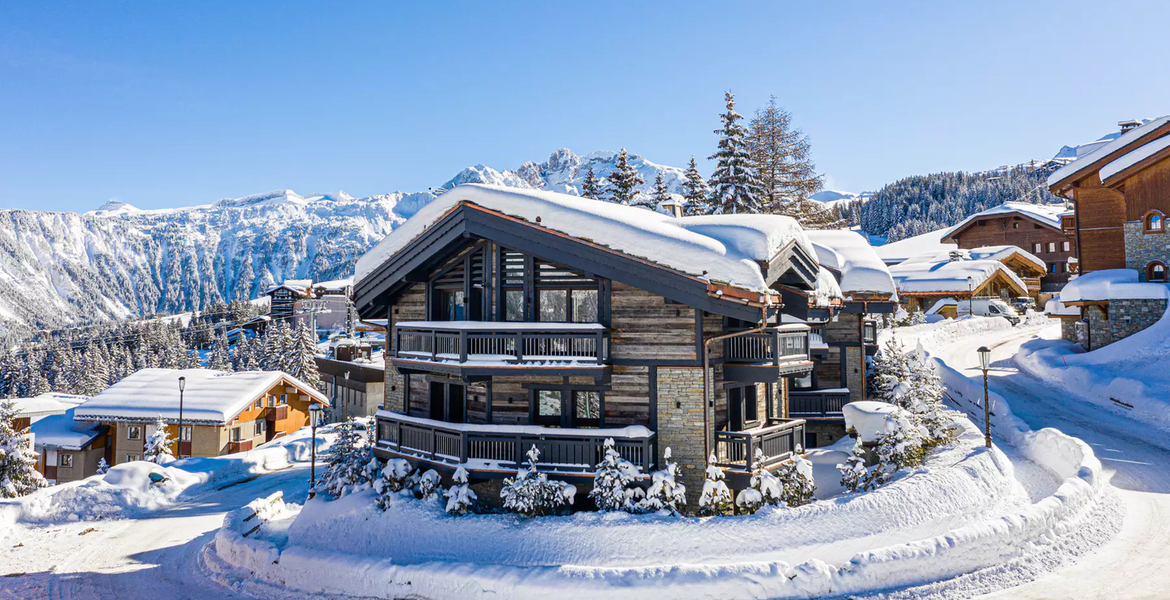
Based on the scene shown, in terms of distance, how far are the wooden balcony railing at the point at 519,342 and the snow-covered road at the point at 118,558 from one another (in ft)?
25.3

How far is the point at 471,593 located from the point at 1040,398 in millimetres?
27899

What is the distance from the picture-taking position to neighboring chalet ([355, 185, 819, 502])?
15.2 meters

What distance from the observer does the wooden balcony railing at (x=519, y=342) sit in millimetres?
15367

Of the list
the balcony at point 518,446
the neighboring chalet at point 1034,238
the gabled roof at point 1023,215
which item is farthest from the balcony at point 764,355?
the gabled roof at point 1023,215

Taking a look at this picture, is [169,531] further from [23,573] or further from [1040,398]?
[1040,398]

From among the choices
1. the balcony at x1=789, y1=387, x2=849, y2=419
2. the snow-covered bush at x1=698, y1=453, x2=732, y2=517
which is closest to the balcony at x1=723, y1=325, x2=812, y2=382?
the snow-covered bush at x1=698, y1=453, x2=732, y2=517

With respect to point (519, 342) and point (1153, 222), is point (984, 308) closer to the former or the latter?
point (1153, 222)

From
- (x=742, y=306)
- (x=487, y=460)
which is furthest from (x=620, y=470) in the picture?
Result: (x=742, y=306)

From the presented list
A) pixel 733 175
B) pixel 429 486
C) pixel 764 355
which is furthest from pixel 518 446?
pixel 733 175

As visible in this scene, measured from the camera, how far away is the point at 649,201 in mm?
49438

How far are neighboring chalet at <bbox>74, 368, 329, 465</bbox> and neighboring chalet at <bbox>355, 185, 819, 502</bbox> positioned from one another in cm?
2587

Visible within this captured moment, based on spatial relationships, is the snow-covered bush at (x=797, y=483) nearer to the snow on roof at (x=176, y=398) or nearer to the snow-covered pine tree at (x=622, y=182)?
the snow-covered pine tree at (x=622, y=182)

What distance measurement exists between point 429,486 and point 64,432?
126 feet

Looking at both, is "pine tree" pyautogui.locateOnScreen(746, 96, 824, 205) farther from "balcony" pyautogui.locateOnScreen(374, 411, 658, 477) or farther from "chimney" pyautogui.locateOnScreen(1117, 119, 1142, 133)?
"balcony" pyautogui.locateOnScreen(374, 411, 658, 477)
